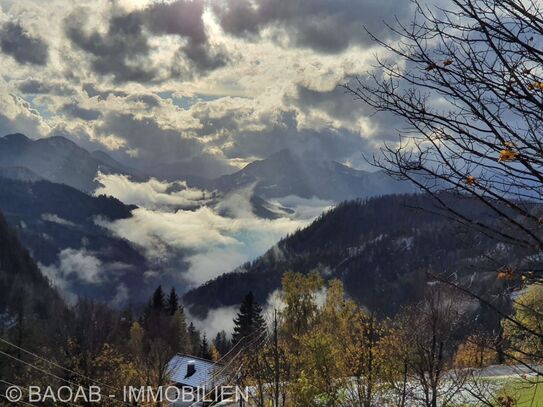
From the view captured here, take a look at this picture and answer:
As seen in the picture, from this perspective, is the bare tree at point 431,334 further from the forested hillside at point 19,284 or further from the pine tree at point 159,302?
the forested hillside at point 19,284

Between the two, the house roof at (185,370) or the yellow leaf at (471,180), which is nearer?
the yellow leaf at (471,180)

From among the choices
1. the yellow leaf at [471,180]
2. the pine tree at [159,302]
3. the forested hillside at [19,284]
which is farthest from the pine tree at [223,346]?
the yellow leaf at [471,180]

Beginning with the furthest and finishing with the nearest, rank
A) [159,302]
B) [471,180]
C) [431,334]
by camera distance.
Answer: [159,302], [431,334], [471,180]

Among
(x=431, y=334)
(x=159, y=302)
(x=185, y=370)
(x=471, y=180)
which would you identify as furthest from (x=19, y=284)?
(x=471, y=180)

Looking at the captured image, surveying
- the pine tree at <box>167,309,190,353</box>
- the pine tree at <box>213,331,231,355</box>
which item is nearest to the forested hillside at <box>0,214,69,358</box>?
the pine tree at <box>213,331,231,355</box>

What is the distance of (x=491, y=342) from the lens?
5.41 m

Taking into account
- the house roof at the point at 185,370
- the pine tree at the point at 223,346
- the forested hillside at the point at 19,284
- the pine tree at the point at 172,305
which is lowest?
the house roof at the point at 185,370

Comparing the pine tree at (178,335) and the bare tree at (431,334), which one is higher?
the pine tree at (178,335)

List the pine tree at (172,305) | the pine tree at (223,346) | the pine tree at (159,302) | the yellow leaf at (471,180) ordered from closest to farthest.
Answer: the yellow leaf at (471,180), the pine tree at (159,302), the pine tree at (172,305), the pine tree at (223,346)

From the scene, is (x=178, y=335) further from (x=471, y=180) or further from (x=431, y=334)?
(x=471, y=180)

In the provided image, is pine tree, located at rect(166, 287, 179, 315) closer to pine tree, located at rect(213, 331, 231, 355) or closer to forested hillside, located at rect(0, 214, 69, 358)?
pine tree, located at rect(213, 331, 231, 355)

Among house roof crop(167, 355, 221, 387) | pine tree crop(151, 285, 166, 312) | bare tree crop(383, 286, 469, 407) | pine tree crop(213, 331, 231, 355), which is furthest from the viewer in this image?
pine tree crop(213, 331, 231, 355)

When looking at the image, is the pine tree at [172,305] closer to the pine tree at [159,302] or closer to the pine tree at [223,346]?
the pine tree at [159,302]

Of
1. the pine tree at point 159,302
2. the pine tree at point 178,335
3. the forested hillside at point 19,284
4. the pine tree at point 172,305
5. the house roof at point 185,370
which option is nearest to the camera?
the house roof at point 185,370
